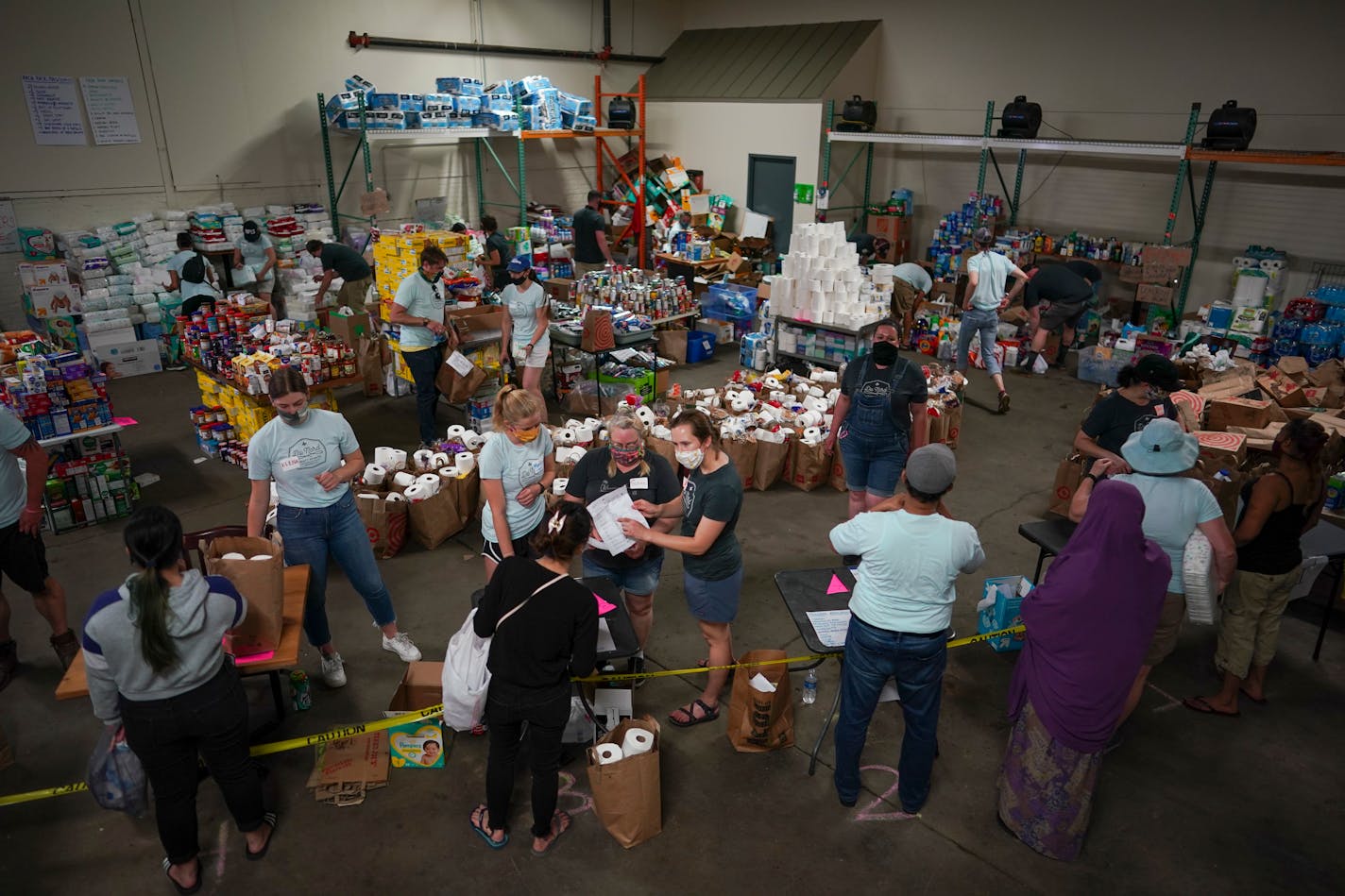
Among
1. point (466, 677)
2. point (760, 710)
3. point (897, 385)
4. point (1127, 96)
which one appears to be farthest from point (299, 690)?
point (1127, 96)

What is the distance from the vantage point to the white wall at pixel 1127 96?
10.2 meters

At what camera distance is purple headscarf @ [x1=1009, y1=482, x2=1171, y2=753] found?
10.5 feet

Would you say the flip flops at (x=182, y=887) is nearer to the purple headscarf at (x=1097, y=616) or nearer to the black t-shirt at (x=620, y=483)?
the black t-shirt at (x=620, y=483)

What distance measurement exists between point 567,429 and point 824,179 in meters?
8.54

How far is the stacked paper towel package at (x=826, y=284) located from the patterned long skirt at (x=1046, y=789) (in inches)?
216

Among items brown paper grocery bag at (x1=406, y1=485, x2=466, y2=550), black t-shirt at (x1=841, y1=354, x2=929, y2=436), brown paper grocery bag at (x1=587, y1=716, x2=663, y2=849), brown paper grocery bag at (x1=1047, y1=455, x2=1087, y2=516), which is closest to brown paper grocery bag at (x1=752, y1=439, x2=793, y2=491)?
black t-shirt at (x1=841, y1=354, x2=929, y2=436)

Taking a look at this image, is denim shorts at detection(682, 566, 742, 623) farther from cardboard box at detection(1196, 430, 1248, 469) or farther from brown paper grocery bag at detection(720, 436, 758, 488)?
cardboard box at detection(1196, 430, 1248, 469)

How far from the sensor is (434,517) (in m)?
6.32

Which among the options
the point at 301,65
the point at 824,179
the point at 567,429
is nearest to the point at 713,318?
the point at 824,179

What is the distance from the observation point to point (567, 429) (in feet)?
24.0

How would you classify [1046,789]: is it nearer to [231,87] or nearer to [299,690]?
[299,690]

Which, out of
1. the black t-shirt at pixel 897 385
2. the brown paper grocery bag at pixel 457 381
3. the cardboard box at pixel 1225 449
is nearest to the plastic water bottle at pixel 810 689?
the black t-shirt at pixel 897 385

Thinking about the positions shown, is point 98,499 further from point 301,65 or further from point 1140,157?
point 1140,157

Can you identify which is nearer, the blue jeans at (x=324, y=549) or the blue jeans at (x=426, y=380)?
the blue jeans at (x=324, y=549)
